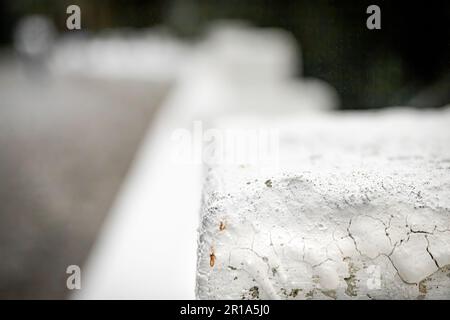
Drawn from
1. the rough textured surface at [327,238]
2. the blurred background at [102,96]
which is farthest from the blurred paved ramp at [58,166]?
the rough textured surface at [327,238]

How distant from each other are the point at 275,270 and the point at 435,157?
67cm

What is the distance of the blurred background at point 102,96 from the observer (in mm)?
3895

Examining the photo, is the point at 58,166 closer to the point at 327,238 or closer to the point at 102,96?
the point at 102,96

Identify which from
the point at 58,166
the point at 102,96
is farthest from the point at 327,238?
the point at 102,96

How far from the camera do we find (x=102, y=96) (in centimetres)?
937

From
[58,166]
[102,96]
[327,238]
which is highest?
[102,96]

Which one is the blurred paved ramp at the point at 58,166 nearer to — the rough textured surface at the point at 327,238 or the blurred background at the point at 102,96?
the blurred background at the point at 102,96

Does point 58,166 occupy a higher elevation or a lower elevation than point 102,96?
lower

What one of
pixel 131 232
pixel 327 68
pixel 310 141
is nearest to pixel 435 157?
pixel 310 141

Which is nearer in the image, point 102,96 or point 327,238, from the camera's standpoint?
point 327,238

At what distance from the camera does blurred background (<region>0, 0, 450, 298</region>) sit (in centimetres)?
389

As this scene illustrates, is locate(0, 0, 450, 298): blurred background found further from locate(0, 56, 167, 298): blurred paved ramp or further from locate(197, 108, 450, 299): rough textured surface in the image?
locate(197, 108, 450, 299): rough textured surface

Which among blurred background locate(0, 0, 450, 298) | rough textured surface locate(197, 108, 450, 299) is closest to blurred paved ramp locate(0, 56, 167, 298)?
blurred background locate(0, 0, 450, 298)

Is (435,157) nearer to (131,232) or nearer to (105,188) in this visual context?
(131,232)
